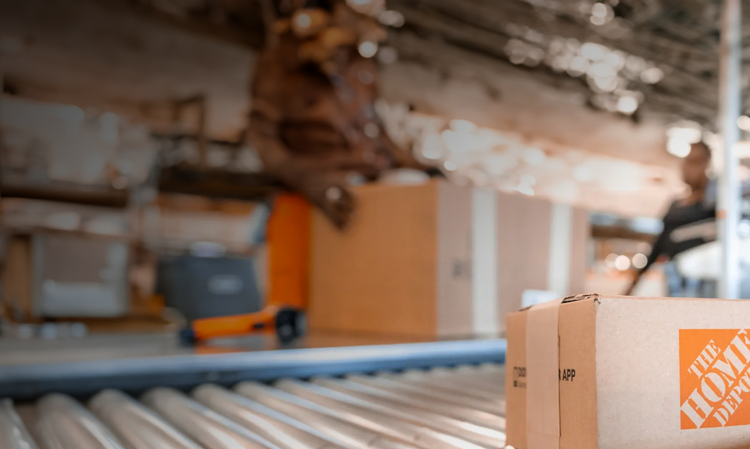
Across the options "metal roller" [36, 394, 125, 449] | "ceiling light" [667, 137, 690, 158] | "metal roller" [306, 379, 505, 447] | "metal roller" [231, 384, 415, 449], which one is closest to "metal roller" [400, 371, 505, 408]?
"metal roller" [306, 379, 505, 447]

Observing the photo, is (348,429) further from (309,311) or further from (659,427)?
(309,311)

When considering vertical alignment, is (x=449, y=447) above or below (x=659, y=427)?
below

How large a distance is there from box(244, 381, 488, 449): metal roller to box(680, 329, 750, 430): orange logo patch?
308 mm

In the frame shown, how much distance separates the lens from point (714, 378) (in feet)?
2.11

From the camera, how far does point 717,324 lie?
25.5 inches

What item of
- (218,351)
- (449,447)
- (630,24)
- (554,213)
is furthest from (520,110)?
(449,447)

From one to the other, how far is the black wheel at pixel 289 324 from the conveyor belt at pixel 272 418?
0.31 m

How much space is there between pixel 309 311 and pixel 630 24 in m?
3.56

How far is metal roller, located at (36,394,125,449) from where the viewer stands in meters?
0.80

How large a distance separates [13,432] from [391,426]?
22.2 inches

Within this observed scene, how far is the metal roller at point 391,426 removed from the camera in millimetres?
850

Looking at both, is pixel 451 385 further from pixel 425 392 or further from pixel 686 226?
pixel 686 226

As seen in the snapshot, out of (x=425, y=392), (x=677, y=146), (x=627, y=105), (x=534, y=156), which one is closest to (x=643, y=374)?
(x=425, y=392)

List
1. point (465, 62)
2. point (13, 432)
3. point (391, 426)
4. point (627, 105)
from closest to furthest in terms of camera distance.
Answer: point (13, 432), point (391, 426), point (465, 62), point (627, 105)
